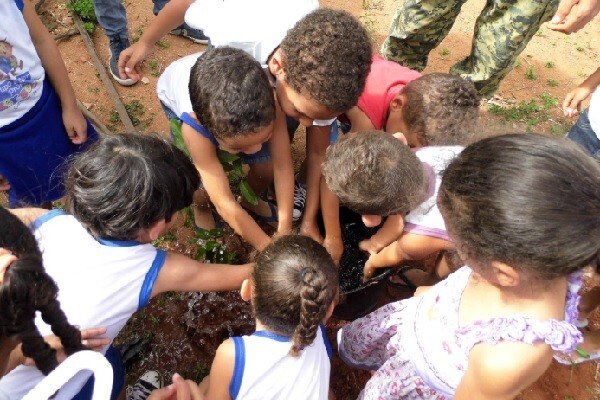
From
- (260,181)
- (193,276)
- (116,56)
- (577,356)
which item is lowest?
(577,356)

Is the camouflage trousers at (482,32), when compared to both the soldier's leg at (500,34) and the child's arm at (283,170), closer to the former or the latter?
the soldier's leg at (500,34)

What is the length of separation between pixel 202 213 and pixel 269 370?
61.3 inches

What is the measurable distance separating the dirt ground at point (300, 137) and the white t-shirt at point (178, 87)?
0.96m

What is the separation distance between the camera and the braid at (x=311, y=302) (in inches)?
63.0

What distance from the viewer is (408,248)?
7.34ft

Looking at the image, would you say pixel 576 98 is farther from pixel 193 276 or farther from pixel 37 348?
pixel 37 348

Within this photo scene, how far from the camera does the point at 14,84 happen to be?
2320 millimetres

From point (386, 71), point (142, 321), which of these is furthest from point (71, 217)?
point (386, 71)

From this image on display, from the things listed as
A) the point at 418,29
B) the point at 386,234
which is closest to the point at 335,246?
the point at 386,234

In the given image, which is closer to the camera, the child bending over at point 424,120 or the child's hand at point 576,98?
the child bending over at point 424,120

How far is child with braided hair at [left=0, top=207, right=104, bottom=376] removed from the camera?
1.21m

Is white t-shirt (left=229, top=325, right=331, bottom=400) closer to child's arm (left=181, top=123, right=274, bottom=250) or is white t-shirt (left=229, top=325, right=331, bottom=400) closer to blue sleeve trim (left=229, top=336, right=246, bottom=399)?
blue sleeve trim (left=229, top=336, right=246, bottom=399)

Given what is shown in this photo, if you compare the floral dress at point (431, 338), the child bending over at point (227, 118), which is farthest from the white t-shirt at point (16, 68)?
the floral dress at point (431, 338)

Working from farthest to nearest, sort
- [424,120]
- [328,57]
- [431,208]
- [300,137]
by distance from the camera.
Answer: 1. [300,137]
2. [424,120]
3. [431,208]
4. [328,57]
